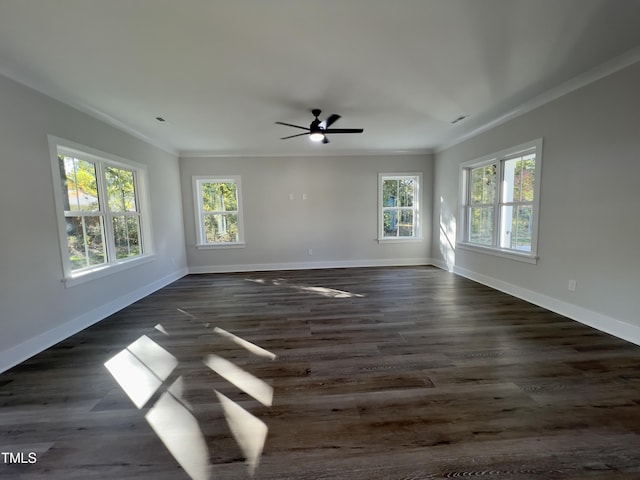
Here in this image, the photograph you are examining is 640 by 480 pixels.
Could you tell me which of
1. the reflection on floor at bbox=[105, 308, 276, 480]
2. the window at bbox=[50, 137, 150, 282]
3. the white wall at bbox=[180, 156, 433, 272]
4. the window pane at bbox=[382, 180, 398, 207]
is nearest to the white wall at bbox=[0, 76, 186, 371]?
the window at bbox=[50, 137, 150, 282]

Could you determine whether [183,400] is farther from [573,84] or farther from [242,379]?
[573,84]

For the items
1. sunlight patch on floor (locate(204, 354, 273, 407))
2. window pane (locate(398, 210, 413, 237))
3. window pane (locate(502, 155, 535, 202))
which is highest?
window pane (locate(502, 155, 535, 202))

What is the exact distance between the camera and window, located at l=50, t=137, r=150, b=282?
298 cm

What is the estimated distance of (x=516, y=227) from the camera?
394 cm

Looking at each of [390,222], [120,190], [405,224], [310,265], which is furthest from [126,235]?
[405,224]

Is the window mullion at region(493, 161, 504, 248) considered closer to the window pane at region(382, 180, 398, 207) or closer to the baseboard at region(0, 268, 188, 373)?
the window pane at region(382, 180, 398, 207)

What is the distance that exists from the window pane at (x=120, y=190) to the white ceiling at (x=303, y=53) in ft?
2.56

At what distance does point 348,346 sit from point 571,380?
168 cm

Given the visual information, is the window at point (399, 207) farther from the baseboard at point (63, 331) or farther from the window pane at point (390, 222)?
the baseboard at point (63, 331)

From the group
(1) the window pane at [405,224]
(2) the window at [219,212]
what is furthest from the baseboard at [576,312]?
(2) the window at [219,212]

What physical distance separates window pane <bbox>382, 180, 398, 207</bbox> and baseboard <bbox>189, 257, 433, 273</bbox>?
131cm

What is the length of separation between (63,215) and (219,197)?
10.3ft

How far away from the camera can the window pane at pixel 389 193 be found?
6.16m

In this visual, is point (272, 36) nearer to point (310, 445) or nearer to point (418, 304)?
point (310, 445)
